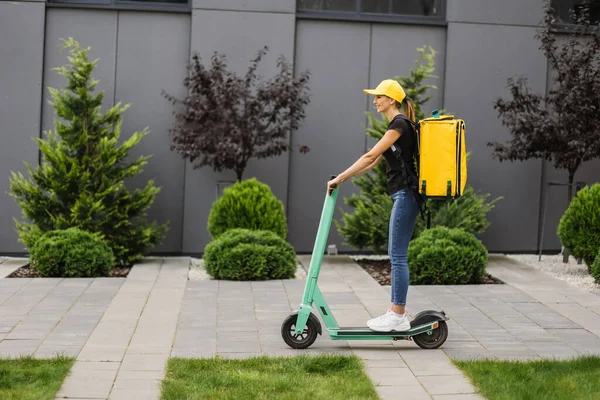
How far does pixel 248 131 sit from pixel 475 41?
140 inches

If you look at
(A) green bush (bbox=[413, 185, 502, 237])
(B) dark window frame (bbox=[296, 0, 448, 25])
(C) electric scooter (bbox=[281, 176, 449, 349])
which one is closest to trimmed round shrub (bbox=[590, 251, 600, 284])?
(A) green bush (bbox=[413, 185, 502, 237])

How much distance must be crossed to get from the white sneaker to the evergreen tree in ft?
15.9

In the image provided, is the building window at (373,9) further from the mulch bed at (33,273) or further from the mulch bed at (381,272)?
the mulch bed at (33,273)

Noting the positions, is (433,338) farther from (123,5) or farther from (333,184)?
(123,5)

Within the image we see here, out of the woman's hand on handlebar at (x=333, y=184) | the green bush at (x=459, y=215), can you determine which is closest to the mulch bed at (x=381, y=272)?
the green bush at (x=459, y=215)

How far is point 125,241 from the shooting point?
10203 millimetres

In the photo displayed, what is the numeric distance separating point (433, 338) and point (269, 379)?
147 cm

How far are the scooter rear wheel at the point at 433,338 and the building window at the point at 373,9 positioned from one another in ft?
20.9

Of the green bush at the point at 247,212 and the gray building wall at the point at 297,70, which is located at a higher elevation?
the gray building wall at the point at 297,70

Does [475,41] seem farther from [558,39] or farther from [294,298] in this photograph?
[294,298]

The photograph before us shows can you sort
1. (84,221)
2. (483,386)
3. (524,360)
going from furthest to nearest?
1. (84,221)
2. (524,360)
3. (483,386)

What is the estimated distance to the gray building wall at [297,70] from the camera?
36.0 ft

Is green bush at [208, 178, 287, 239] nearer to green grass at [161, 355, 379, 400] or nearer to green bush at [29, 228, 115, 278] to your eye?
green bush at [29, 228, 115, 278]

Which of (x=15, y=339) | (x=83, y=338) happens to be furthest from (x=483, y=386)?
(x=15, y=339)
